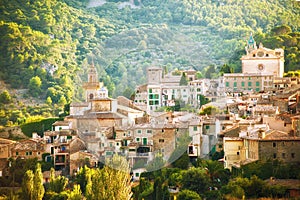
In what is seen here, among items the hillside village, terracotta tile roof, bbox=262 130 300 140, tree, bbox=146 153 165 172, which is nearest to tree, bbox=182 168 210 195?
the hillside village

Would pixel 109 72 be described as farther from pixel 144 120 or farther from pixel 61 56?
pixel 61 56

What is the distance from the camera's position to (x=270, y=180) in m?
18.4

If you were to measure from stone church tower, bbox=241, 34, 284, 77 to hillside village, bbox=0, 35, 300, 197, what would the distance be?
2318 mm

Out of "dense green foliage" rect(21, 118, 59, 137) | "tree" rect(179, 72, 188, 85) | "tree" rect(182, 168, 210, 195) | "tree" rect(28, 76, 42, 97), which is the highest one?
"tree" rect(179, 72, 188, 85)

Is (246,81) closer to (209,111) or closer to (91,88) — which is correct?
(209,111)

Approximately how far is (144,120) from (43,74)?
70.4 feet

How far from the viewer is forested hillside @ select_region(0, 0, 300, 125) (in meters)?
38.1

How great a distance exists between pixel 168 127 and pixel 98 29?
32.0 meters

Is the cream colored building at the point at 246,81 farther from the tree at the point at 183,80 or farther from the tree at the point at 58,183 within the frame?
the tree at the point at 58,183

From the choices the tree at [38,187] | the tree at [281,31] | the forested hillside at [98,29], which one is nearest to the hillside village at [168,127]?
the forested hillside at [98,29]

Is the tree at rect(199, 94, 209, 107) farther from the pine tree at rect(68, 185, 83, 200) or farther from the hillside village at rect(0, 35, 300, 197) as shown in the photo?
the pine tree at rect(68, 185, 83, 200)

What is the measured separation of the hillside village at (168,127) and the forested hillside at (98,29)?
5.03 ft

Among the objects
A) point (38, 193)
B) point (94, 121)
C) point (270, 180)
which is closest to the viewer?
point (270, 180)

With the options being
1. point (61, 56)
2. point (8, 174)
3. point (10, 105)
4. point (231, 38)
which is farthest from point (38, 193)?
point (61, 56)
